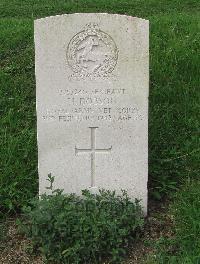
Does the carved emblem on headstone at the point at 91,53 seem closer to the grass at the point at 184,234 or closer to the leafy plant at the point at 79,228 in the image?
the leafy plant at the point at 79,228

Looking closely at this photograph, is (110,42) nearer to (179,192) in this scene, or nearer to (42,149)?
(42,149)

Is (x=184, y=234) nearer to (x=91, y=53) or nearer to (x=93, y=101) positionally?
(x=93, y=101)

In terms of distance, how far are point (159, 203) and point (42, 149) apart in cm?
97

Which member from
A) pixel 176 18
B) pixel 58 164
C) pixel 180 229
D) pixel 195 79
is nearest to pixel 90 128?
pixel 58 164

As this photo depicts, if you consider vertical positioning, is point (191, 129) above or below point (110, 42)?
below

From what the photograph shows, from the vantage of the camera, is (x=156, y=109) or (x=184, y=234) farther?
(x=156, y=109)

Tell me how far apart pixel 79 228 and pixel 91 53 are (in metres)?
1.11

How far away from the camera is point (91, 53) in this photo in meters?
3.72

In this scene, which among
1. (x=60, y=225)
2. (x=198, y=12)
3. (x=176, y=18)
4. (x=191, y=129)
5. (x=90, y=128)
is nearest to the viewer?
(x=60, y=225)

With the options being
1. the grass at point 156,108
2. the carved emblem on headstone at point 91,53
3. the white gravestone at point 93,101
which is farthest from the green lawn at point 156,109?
the carved emblem on headstone at point 91,53

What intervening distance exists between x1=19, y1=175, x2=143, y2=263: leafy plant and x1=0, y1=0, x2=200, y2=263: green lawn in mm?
439

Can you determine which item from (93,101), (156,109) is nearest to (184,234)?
(93,101)

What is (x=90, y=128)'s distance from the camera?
3.88m

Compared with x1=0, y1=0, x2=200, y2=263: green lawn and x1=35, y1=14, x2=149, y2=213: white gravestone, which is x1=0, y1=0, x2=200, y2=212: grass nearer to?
x1=0, y1=0, x2=200, y2=263: green lawn
